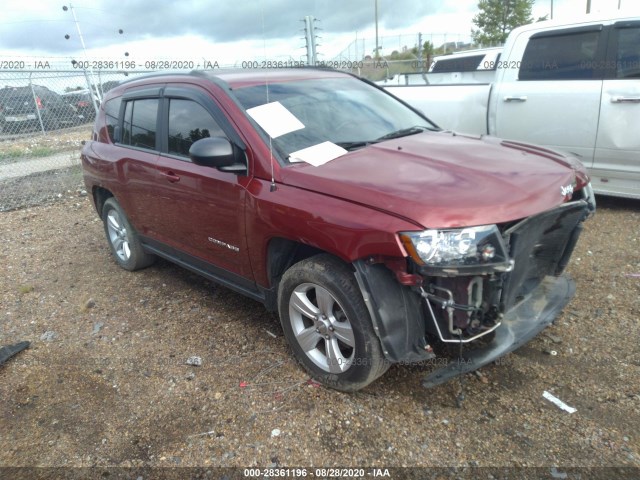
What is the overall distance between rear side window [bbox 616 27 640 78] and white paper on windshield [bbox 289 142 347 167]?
3.78 m

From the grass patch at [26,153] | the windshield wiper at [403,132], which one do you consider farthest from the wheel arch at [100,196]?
the grass patch at [26,153]

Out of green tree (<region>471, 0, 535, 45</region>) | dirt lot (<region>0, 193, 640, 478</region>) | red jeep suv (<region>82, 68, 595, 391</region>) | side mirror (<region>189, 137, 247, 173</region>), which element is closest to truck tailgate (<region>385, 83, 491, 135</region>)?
red jeep suv (<region>82, 68, 595, 391</region>)

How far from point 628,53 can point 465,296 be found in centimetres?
423

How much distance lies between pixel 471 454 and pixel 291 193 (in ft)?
5.24

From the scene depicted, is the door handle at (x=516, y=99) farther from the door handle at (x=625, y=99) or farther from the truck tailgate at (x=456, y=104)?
the door handle at (x=625, y=99)

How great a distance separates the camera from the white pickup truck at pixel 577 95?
4871mm

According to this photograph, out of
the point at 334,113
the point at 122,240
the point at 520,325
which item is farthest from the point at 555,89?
the point at 122,240

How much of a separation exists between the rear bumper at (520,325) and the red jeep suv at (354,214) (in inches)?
0.4

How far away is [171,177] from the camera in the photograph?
3.44 m

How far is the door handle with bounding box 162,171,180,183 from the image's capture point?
11.1 feet

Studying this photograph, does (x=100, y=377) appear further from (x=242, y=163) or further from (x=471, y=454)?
(x=471, y=454)

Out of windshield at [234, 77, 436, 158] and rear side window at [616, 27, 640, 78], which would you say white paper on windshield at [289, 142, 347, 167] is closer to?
windshield at [234, 77, 436, 158]

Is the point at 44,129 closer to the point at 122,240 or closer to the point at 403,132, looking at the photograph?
the point at 122,240

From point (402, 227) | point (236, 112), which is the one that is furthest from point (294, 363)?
point (236, 112)
